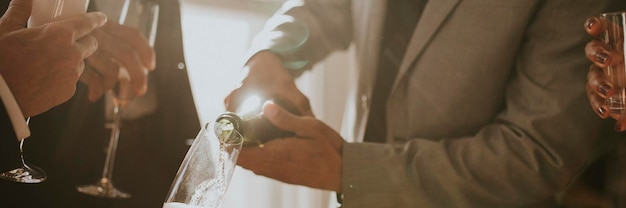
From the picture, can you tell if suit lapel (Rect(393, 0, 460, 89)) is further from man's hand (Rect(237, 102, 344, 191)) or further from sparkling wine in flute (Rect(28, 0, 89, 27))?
sparkling wine in flute (Rect(28, 0, 89, 27))

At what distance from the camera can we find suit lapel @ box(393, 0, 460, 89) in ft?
2.91

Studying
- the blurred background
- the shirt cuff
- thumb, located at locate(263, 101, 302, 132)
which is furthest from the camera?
the blurred background

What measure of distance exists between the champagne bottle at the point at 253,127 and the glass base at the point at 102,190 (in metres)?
0.24

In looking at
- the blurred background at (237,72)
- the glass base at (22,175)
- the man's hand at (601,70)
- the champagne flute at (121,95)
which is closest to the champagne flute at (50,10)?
the glass base at (22,175)

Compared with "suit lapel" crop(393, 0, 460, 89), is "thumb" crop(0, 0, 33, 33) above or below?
above

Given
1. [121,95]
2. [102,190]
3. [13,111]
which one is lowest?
[102,190]

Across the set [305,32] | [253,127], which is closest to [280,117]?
[253,127]

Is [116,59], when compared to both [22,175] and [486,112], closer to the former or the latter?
[22,175]

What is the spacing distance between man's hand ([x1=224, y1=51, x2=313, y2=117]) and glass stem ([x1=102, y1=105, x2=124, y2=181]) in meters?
0.16

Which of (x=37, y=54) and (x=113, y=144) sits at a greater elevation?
(x=37, y=54)

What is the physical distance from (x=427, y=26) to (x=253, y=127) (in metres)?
0.28

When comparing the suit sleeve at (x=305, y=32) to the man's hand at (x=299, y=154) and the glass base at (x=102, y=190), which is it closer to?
the man's hand at (x=299, y=154)

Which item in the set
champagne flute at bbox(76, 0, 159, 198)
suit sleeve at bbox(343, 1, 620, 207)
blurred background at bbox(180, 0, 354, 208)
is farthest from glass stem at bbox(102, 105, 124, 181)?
suit sleeve at bbox(343, 1, 620, 207)

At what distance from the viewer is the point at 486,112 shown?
0.89 m
